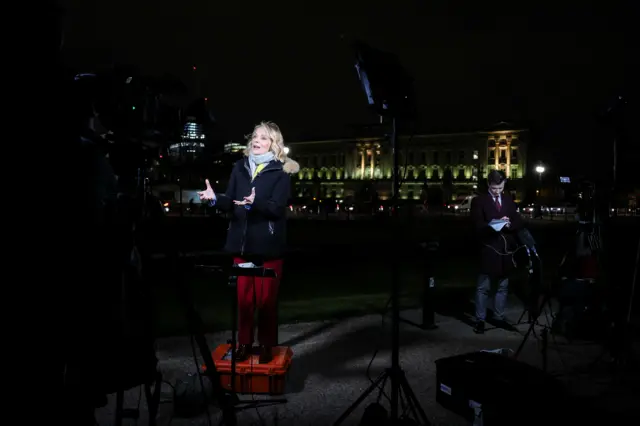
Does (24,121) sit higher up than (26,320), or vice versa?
(24,121)

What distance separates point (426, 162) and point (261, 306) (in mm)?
125767

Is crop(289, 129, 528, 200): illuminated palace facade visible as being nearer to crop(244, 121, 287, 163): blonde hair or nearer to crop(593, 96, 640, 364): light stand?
crop(593, 96, 640, 364): light stand

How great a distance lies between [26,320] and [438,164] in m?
127

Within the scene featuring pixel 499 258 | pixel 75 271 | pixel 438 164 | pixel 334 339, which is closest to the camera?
Result: pixel 75 271

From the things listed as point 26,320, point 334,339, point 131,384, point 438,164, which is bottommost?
point 334,339

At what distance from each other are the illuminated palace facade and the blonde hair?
103 metres

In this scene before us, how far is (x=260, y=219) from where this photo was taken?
4777mm

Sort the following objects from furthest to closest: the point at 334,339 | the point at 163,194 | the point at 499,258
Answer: the point at 499,258 → the point at 334,339 → the point at 163,194

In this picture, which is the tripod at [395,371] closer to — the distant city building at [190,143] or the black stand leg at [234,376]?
the black stand leg at [234,376]

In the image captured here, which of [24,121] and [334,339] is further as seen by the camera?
[334,339]

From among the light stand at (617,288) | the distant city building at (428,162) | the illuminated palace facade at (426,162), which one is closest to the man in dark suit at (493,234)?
the light stand at (617,288)

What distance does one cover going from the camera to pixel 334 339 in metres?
6.79

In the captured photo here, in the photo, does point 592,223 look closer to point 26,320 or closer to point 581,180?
point 581,180

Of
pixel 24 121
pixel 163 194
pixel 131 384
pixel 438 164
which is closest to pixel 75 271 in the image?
pixel 24 121
